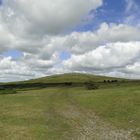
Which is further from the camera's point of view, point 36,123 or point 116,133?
point 36,123

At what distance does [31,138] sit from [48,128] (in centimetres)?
482

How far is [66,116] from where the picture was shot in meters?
38.8

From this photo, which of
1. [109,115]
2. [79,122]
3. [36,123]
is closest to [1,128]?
[36,123]

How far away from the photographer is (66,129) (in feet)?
96.1

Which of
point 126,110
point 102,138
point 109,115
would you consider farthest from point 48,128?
point 126,110

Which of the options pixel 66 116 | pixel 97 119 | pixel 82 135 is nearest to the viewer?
pixel 82 135

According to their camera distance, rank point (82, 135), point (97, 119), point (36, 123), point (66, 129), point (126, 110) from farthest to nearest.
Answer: point (126, 110)
point (97, 119)
point (36, 123)
point (66, 129)
point (82, 135)

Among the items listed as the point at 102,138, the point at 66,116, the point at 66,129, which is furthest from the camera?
the point at 66,116

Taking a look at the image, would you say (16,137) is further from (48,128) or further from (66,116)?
(66,116)

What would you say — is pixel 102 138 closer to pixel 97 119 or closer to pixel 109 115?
pixel 97 119

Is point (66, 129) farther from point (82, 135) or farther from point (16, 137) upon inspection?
point (16, 137)

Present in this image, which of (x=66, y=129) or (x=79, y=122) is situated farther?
(x=79, y=122)

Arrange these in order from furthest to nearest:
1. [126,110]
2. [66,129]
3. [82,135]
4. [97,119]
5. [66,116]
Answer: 1. [126,110]
2. [66,116]
3. [97,119]
4. [66,129]
5. [82,135]

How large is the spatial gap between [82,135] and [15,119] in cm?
1372
